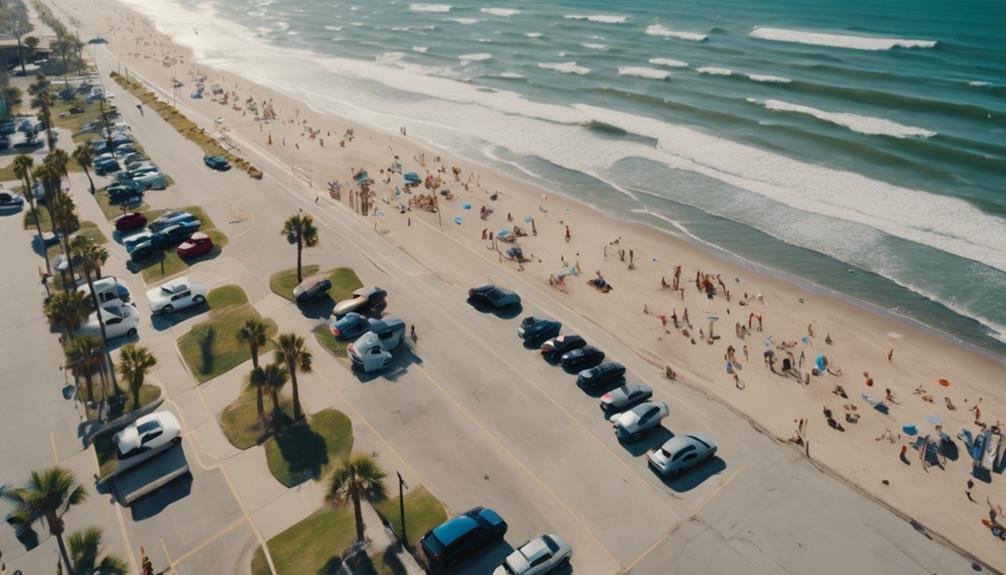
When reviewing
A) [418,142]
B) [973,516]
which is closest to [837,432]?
[973,516]

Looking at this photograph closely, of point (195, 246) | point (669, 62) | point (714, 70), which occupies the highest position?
point (714, 70)

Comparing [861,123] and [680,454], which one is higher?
[861,123]

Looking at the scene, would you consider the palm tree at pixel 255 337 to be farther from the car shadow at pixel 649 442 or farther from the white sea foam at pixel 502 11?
the white sea foam at pixel 502 11

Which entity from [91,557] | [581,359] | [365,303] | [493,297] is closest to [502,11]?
[493,297]

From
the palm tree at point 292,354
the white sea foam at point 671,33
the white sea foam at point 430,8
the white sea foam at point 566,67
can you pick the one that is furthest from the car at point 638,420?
the white sea foam at point 430,8

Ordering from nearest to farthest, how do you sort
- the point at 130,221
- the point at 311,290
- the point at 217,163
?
the point at 311,290 < the point at 130,221 < the point at 217,163

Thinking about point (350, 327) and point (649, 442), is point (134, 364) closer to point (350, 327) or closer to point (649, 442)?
point (350, 327)
